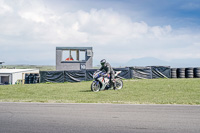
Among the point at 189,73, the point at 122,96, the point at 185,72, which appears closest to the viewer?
the point at 122,96

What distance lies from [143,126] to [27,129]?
108 inches

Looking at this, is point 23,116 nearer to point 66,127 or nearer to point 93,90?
point 66,127

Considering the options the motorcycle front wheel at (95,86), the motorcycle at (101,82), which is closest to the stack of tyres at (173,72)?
the motorcycle at (101,82)

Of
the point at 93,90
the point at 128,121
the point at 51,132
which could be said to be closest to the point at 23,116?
the point at 51,132

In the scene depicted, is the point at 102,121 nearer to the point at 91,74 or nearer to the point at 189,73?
the point at 91,74

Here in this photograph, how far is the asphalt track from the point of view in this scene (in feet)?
17.7

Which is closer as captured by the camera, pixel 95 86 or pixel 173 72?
pixel 95 86

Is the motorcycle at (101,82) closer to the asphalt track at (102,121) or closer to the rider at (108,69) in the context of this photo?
the rider at (108,69)

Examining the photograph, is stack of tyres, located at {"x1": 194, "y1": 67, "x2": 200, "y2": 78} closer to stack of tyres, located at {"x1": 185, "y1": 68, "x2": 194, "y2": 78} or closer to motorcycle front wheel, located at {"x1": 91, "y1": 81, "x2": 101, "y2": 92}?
stack of tyres, located at {"x1": 185, "y1": 68, "x2": 194, "y2": 78}

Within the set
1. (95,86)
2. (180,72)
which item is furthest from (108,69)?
(180,72)

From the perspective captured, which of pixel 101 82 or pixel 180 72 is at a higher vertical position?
pixel 180 72

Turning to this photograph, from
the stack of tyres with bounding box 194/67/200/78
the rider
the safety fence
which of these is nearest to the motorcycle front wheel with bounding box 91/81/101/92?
the rider

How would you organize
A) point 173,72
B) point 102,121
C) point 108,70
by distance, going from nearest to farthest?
point 102,121 < point 108,70 < point 173,72

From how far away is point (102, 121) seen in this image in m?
6.17
